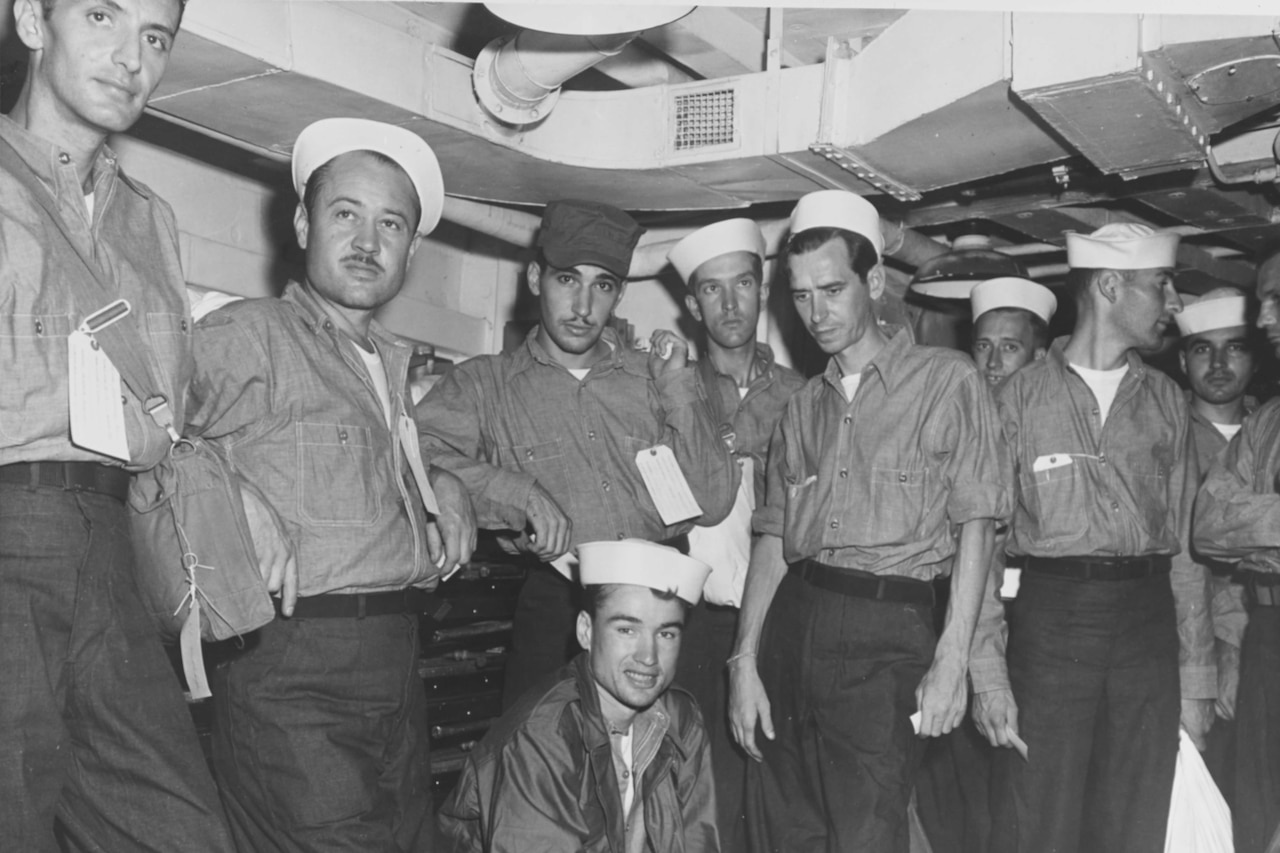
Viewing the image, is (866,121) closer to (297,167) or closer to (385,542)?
(297,167)

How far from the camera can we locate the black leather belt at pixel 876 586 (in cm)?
307

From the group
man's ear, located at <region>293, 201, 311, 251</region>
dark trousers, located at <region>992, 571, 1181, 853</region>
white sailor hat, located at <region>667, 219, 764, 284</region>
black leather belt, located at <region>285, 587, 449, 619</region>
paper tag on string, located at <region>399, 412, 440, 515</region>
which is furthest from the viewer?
white sailor hat, located at <region>667, 219, 764, 284</region>

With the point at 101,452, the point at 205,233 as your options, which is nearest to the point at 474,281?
the point at 205,233

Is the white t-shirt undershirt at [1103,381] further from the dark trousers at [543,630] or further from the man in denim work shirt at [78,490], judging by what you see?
the man in denim work shirt at [78,490]

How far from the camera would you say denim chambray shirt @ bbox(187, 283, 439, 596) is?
8.36 ft

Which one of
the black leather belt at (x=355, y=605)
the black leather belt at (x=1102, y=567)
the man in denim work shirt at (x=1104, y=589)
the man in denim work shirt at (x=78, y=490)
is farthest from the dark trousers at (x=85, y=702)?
the black leather belt at (x=1102, y=567)

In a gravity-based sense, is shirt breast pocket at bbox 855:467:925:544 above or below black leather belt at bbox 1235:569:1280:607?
above

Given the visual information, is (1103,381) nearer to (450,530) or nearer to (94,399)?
(450,530)

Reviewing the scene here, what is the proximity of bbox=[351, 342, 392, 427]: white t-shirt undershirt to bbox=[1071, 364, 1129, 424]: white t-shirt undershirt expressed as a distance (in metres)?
2.24

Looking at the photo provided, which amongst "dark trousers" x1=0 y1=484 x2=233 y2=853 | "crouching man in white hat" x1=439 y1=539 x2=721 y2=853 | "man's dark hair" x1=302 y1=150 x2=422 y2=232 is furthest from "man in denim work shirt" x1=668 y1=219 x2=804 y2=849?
"dark trousers" x1=0 y1=484 x2=233 y2=853

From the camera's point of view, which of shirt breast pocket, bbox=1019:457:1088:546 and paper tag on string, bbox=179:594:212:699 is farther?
shirt breast pocket, bbox=1019:457:1088:546

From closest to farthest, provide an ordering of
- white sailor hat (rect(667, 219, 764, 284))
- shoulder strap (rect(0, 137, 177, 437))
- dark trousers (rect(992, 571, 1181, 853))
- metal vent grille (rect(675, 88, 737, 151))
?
shoulder strap (rect(0, 137, 177, 437)), dark trousers (rect(992, 571, 1181, 853)), white sailor hat (rect(667, 219, 764, 284)), metal vent grille (rect(675, 88, 737, 151))

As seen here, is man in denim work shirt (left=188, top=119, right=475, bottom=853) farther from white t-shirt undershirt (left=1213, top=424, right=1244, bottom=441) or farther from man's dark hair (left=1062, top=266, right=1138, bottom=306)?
white t-shirt undershirt (left=1213, top=424, right=1244, bottom=441)

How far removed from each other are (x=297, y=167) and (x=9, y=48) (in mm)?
1247
